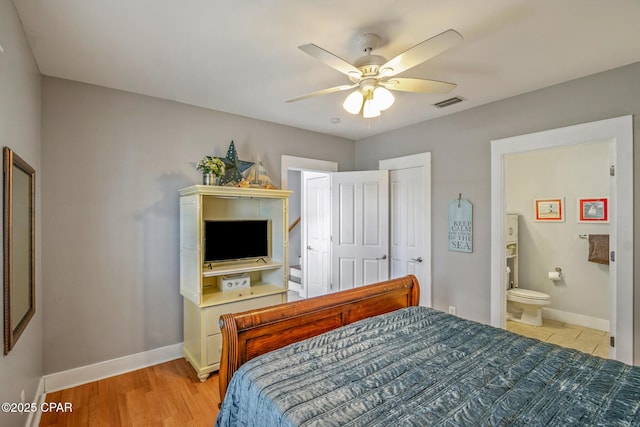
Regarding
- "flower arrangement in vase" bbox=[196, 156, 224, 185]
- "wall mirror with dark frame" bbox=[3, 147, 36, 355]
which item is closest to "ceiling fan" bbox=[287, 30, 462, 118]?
"flower arrangement in vase" bbox=[196, 156, 224, 185]

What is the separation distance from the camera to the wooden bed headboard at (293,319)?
62.3 inches

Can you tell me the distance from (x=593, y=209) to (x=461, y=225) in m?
1.91

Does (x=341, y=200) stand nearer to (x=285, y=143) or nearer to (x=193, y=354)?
(x=285, y=143)

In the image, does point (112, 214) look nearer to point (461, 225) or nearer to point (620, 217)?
point (461, 225)

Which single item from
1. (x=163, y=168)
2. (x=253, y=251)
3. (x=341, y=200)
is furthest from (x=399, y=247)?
(x=163, y=168)

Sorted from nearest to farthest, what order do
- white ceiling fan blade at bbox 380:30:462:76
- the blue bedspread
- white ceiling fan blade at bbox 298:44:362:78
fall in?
the blue bedspread, white ceiling fan blade at bbox 380:30:462:76, white ceiling fan blade at bbox 298:44:362:78

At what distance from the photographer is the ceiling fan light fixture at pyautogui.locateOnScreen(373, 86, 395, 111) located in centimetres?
189

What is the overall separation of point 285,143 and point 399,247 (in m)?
2.02

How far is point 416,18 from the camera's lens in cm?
176

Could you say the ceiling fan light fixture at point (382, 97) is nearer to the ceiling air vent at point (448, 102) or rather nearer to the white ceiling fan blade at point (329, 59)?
the white ceiling fan blade at point (329, 59)

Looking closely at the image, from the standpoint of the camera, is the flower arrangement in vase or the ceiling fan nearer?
the ceiling fan

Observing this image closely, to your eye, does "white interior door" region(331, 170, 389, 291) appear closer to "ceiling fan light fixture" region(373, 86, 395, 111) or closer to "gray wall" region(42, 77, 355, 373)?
"gray wall" region(42, 77, 355, 373)

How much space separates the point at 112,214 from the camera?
9.02 feet

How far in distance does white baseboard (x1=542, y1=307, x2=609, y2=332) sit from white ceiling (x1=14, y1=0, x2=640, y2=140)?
10.1ft
